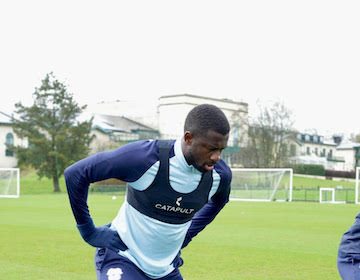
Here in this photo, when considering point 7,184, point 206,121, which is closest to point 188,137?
point 206,121

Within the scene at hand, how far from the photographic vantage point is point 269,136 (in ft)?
244

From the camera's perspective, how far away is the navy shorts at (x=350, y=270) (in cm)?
533

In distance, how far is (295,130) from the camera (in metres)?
79.5

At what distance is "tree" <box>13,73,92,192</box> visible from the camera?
5666 centimetres

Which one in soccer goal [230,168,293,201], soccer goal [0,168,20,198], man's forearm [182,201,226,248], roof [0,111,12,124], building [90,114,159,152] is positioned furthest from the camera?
building [90,114,159,152]

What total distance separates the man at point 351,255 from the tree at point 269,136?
6879 cm

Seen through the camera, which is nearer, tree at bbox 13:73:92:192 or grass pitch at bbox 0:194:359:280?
grass pitch at bbox 0:194:359:280

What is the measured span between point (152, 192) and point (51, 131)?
53845mm

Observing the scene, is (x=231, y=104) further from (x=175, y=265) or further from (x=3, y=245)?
(x=175, y=265)

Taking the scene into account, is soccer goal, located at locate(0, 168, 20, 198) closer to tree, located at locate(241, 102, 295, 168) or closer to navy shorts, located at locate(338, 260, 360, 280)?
tree, located at locate(241, 102, 295, 168)

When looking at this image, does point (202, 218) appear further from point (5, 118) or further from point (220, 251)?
point (5, 118)

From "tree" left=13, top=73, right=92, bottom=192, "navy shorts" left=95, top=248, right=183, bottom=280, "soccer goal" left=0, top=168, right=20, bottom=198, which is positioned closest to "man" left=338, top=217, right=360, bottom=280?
"navy shorts" left=95, top=248, right=183, bottom=280

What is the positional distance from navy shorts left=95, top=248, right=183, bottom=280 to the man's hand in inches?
2.6

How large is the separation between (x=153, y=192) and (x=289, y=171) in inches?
1604
